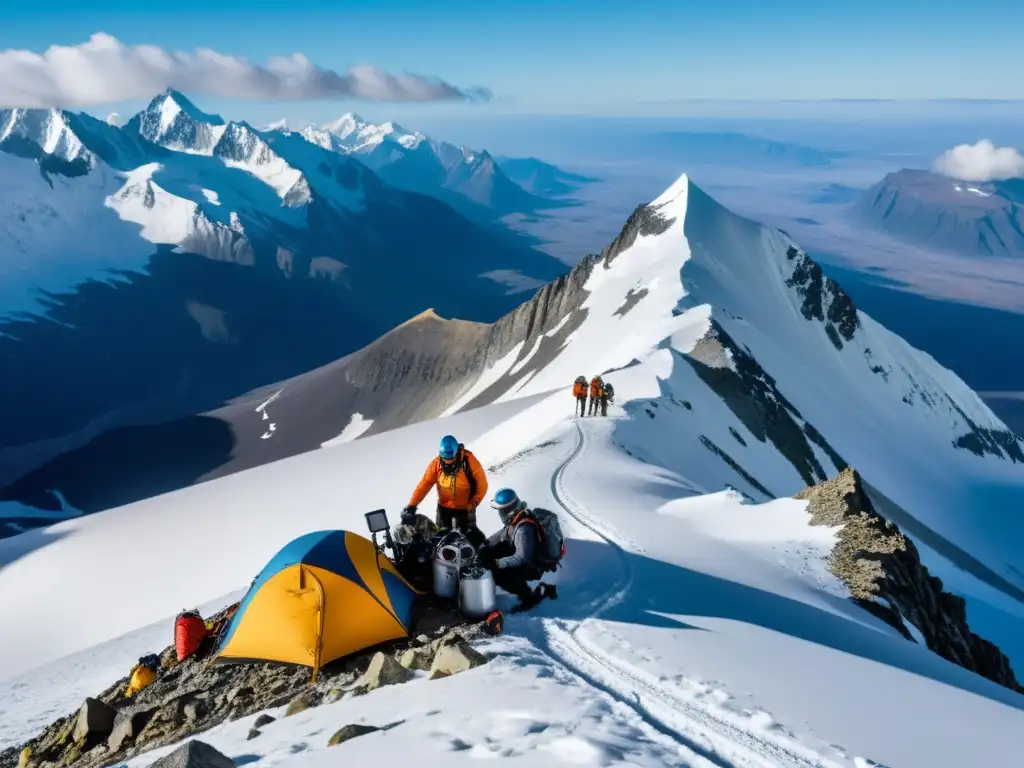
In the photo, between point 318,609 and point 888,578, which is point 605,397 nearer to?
point 888,578

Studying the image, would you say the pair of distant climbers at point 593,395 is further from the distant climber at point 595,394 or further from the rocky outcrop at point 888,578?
the rocky outcrop at point 888,578

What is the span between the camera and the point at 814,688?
1038 centimetres

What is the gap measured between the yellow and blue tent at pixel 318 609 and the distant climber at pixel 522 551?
1.71m

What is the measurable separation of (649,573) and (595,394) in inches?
774

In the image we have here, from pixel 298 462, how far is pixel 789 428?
3421 centimetres

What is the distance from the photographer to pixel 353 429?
129875 millimetres

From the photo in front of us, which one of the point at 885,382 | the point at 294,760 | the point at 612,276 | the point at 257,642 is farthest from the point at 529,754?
the point at 885,382

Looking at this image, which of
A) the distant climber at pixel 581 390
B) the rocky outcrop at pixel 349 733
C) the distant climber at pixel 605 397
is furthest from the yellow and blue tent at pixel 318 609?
the distant climber at pixel 605 397

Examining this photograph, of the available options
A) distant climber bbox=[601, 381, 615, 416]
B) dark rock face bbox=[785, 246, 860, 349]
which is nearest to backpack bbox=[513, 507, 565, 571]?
distant climber bbox=[601, 381, 615, 416]

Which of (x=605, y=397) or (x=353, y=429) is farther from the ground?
(x=605, y=397)

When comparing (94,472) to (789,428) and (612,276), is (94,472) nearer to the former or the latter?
(612,276)

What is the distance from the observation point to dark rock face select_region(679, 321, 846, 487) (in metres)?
49.4

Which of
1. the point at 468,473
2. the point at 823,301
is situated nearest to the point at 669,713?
the point at 468,473

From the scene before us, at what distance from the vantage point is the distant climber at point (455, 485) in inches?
555
